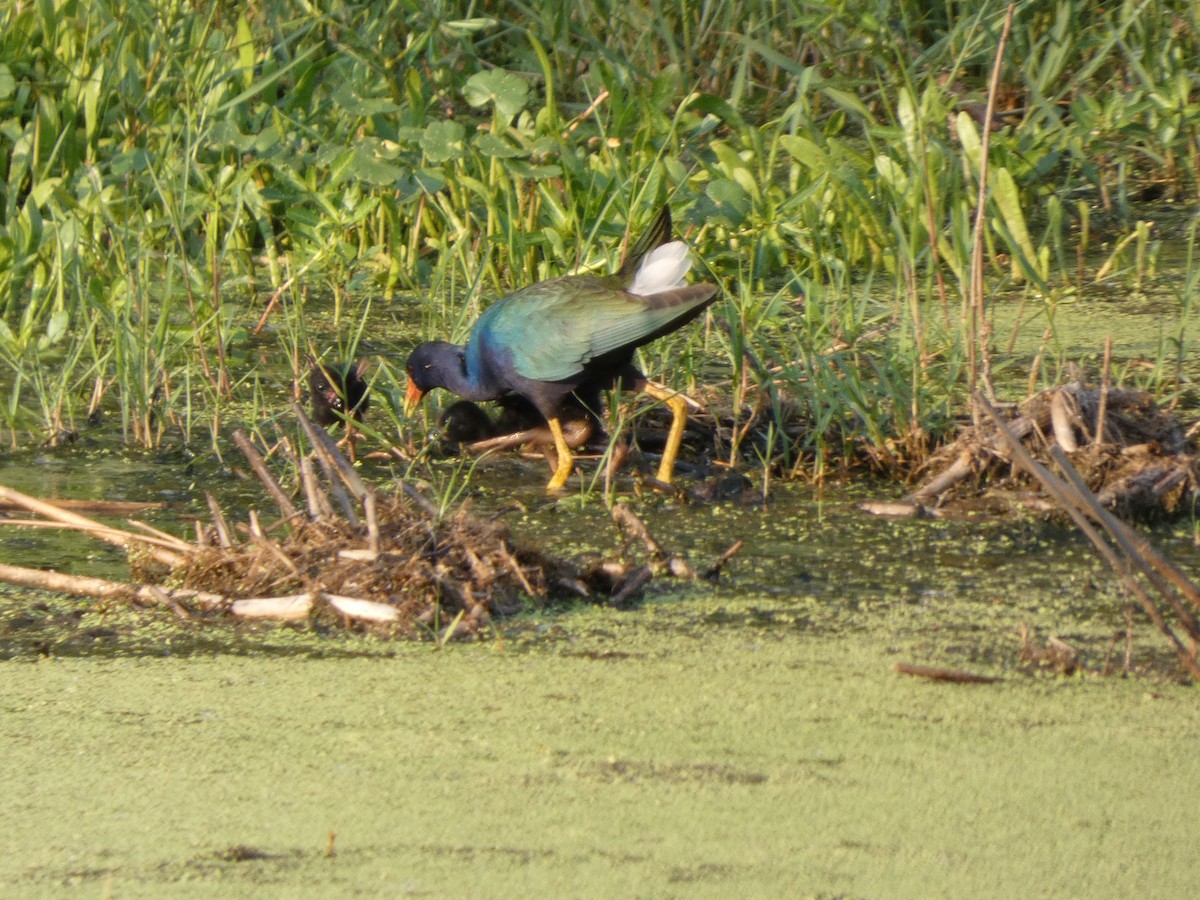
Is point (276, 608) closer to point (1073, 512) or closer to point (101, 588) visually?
point (101, 588)

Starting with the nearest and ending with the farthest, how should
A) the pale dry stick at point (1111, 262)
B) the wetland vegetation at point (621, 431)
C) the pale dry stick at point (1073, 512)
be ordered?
the wetland vegetation at point (621, 431) < the pale dry stick at point (1073, 512) < the pale dry stick at point (1111, 262)

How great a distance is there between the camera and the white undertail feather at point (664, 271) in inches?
146

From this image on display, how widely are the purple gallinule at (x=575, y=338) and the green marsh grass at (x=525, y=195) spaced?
0.16 meters

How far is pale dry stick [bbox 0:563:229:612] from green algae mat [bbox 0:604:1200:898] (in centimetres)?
18

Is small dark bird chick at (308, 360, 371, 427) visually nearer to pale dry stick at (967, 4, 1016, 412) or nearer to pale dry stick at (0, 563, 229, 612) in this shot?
pale dry stick at (0, 563, 229, 612)

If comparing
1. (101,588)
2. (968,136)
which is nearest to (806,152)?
(968,136)

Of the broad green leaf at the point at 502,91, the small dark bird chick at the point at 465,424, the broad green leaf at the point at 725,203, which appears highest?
the broad green leaf at the point at 502,91

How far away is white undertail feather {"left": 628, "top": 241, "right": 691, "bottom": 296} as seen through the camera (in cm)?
370

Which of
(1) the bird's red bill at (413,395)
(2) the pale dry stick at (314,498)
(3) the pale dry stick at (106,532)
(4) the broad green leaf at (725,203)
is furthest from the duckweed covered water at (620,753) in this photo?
(4) the broad green leaf at (725,203)

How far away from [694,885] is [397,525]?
114cm

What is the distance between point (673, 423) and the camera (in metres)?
3.73

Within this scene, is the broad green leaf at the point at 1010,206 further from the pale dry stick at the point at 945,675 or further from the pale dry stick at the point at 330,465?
the pale dry stick at the point at 945,675

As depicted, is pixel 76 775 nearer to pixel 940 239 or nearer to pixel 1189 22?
pixel 940 239

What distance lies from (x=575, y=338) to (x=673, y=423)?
301mm
